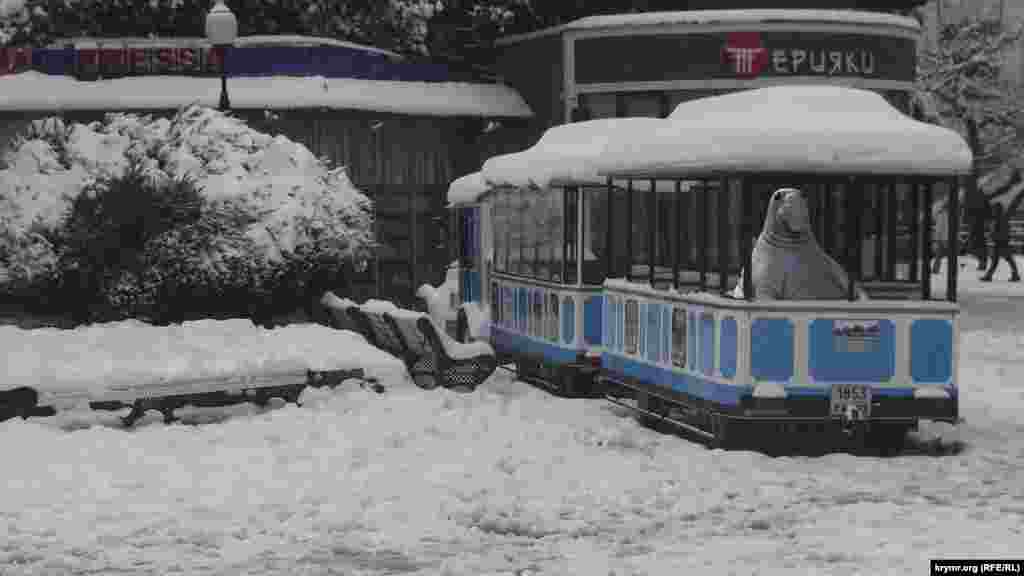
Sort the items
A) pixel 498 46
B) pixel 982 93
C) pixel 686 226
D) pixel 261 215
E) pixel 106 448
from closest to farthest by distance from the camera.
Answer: pixel 106 448
pixel 686 226
pixel 261 215
pixel 498 46
pixel 982 93

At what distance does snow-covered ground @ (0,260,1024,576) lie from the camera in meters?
10.5

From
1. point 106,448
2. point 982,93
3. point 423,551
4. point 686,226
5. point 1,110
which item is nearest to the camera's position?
point 423,551

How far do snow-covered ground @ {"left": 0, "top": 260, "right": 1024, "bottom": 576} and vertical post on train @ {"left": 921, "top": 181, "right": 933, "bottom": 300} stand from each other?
1345mm

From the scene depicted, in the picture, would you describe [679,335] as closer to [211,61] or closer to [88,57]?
[211,61]

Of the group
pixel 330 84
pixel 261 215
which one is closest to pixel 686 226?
pixel 261 215

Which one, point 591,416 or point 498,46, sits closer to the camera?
point 591,416

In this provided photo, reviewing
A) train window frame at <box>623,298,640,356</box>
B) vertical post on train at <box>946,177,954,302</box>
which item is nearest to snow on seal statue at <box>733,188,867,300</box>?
vertical post on train at <box>946,177,954,302</box>

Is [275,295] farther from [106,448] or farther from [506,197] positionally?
[106,448]

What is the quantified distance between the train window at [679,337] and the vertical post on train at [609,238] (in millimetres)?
2430

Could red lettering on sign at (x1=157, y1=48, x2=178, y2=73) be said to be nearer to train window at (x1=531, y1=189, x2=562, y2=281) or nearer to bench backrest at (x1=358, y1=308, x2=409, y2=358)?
bench backrest at (x1=358, y1=308, x2=409, y2=358)

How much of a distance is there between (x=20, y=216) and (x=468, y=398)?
7700 mm

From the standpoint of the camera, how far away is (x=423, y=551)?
1075 centimetres

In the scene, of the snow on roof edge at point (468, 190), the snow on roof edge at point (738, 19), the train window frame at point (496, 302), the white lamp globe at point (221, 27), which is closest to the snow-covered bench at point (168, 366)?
the train window frame at point (496, 302)

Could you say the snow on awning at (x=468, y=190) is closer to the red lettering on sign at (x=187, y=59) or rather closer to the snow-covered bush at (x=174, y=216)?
the snow-covered bush at (x=174, y=216)
